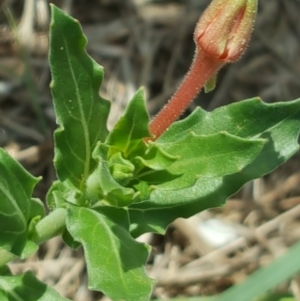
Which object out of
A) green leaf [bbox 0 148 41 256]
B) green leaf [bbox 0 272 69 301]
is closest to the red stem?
green leaf [bbox 0 148 41 256]

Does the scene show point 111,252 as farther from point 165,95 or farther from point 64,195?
point 165,95

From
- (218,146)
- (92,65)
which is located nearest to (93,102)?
(92,65)

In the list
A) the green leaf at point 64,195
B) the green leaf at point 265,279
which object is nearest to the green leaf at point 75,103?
the green leaf at point 64,195

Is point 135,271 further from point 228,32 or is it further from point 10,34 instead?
point 10,34

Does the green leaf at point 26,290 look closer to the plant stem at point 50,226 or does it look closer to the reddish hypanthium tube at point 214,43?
the plant stem at point 50,226

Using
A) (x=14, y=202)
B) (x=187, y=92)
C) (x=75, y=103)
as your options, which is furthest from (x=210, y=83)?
→ (x=14, y=202)

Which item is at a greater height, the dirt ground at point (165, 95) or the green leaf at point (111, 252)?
the green leaf at point (111, 252)
